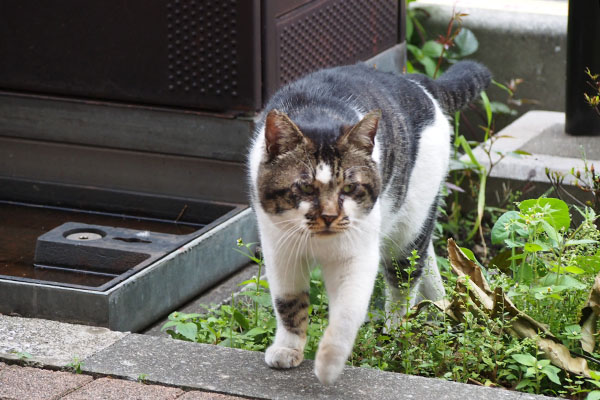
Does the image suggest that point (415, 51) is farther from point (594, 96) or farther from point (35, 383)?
point (35, 383)

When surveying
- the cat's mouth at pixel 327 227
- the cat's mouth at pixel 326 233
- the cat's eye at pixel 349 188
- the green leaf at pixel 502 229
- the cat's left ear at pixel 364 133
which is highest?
the cat's left ear at pixel 364 133

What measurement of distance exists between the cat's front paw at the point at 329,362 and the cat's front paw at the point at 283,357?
249mm

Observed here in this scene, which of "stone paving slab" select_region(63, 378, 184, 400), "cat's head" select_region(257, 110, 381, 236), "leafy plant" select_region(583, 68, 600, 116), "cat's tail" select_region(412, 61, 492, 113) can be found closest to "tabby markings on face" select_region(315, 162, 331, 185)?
"cat's head" select_region(257, 110, 381, 236)

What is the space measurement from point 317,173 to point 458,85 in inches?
56.6

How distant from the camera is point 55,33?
4926mm

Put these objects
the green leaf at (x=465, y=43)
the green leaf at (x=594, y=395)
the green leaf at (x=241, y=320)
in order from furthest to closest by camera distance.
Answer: the green leaf at (x=465, y=43)
the green leaf at (x=241, y=320)
the green leaf at (x=594, y=395)

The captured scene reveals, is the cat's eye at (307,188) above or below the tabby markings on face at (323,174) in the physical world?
below

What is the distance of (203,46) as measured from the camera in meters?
4.67

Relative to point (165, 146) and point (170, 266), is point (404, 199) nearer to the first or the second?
point (170, 266)

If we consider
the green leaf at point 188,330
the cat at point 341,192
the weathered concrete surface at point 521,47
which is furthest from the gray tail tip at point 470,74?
the weathered concrete surface at point 521,47

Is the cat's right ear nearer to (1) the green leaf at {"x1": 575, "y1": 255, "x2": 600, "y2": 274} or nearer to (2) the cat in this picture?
(2) the cat

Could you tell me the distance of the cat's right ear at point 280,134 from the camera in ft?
9.89

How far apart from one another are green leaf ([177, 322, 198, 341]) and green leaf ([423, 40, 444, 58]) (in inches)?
130

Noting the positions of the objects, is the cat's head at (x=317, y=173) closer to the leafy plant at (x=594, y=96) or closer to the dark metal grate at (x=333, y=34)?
the leafy plant at (x=594, y=96)
